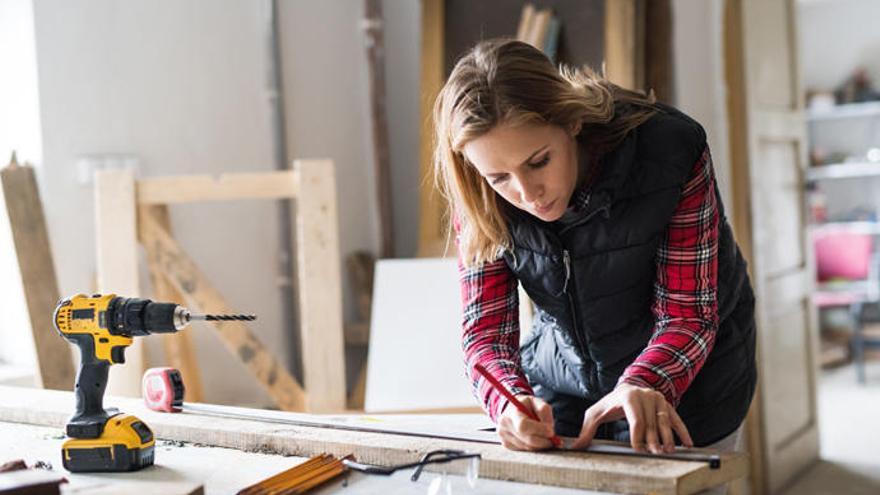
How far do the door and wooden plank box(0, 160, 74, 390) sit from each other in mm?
2377

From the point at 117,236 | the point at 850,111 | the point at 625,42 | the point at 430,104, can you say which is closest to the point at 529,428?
the point at 117,236

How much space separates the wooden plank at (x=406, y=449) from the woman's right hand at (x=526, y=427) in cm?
2

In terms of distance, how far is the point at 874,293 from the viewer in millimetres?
6445

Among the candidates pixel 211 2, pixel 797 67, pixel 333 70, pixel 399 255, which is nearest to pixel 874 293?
pixel 797 67

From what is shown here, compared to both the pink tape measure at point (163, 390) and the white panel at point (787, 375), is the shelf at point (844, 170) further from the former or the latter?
the pink tape measure at point (163, 390)

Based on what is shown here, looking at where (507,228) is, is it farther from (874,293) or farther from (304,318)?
(874,293)

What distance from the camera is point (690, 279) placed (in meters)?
1.46

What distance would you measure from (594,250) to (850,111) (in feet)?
19.8

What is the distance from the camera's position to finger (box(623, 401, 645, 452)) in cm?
133

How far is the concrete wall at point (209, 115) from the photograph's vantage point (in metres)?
2.88

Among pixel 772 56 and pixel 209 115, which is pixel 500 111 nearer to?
pixel 209 115

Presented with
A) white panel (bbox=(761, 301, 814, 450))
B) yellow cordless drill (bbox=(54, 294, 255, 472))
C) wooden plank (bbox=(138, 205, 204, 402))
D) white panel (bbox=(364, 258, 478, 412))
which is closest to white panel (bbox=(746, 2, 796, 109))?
white panel (bbox=(761, 301, 814, 450))

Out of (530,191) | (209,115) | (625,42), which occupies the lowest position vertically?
(530,191)

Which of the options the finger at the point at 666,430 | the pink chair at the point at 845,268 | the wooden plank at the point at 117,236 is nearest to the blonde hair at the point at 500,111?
the finger at the point at 666,430
